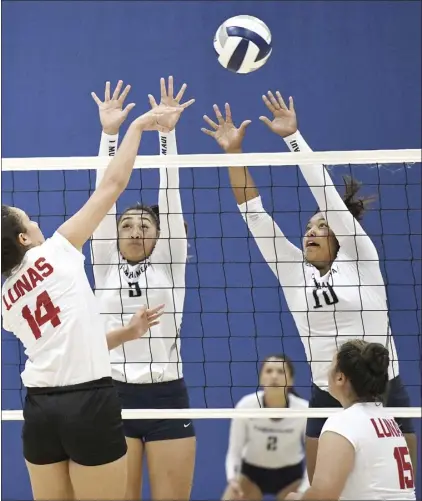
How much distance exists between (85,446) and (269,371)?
3.48 m

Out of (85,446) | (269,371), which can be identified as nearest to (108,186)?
(85,446)

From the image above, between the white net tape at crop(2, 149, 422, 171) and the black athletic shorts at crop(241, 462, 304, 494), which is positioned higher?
the white net tape at crop(2, 149, 422, 171)

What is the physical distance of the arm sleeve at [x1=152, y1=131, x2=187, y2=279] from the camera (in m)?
4.11

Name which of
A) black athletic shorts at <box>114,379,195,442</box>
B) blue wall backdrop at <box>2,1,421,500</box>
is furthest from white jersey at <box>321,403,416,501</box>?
blue wall backdrop at <box>2,1,421,500</box>

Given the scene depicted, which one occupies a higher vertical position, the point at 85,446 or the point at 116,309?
the point at 116,309

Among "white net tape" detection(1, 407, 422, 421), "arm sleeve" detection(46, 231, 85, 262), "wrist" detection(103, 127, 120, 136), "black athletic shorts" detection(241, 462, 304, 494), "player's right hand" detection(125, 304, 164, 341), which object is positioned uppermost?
"wrist" detection(103, 127, 120, 136)

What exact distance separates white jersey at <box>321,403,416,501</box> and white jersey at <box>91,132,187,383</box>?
119 cm

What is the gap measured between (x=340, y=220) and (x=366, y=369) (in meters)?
1.00

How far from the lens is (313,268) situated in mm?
4160

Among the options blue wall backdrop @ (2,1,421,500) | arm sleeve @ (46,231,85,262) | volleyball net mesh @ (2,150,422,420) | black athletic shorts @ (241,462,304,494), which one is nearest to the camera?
arm sleeve @ (46,231,85,262)

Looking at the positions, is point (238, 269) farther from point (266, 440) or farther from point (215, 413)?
point (215, 413)

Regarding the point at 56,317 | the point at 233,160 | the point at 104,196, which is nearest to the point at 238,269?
the point at 233,160

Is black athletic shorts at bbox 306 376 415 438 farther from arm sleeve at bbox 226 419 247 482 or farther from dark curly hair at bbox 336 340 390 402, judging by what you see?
arm sleeve at bbox 226 419 247 482

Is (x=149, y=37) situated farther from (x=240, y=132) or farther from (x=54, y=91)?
(x=240, y=132)
